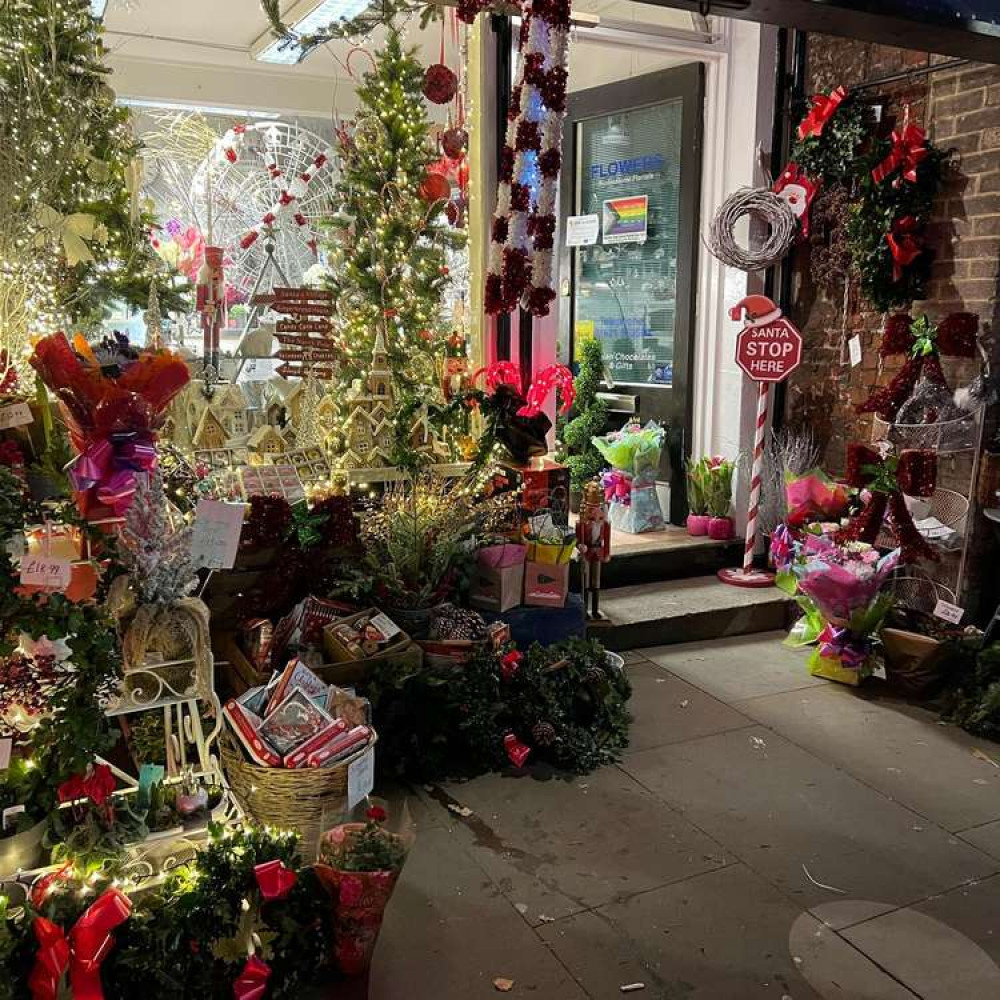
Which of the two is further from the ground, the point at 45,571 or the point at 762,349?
the point at 762,349

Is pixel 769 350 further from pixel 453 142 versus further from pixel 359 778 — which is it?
pixel 359 778

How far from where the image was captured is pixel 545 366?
18.2ft

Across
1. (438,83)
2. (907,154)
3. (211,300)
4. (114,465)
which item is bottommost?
(114,465)

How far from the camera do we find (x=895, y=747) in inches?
155

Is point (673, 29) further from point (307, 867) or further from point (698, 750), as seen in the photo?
point (307, 867)

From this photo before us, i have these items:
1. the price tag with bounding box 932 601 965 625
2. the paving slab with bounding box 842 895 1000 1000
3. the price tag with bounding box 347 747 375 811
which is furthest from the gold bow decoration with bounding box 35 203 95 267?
the price tag with bounding box 932 601 965 625

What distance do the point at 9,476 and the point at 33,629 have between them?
0.36 meters

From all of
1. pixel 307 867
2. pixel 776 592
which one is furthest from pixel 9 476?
pixel 776 592

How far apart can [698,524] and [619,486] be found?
22.1 inches

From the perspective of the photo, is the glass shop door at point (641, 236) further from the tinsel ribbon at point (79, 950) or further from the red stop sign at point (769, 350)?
the tinsel ribbon at point (79, 950)

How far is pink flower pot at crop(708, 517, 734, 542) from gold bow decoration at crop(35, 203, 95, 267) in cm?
381

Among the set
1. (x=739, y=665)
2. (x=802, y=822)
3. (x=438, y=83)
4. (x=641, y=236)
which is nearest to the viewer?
(x=802, y=822)

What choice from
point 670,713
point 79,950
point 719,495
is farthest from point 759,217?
point 79,950

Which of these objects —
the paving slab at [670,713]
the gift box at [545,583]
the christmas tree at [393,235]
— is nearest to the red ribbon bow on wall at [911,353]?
the paving slab at [670,713]
